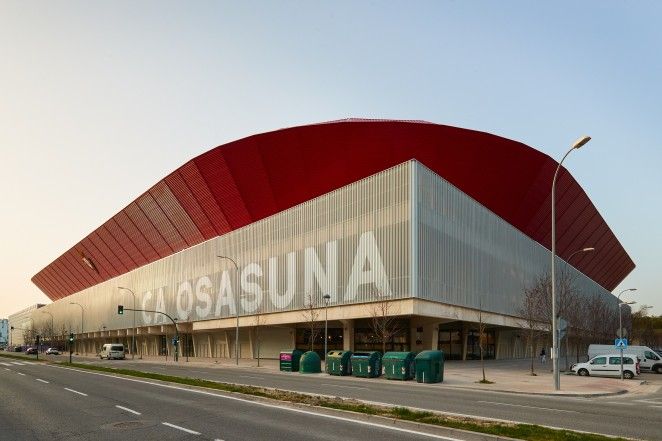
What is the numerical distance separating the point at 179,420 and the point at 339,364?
22861mm

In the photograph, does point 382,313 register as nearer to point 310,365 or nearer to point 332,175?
point 310,365

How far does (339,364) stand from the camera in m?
36.0

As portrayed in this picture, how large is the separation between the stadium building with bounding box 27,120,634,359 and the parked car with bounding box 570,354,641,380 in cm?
1020

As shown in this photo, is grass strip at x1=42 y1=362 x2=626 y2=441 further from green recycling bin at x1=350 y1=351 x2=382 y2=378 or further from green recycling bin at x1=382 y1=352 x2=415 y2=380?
green recycling bin at x1=350 y1=351 x2=382 y2=378

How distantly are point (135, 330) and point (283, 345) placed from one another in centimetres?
4309

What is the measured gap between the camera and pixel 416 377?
1236 inches

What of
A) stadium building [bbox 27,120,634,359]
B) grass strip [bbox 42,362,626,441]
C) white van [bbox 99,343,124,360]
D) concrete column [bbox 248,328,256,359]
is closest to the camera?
grass strip [bbox 42,362,626,441]

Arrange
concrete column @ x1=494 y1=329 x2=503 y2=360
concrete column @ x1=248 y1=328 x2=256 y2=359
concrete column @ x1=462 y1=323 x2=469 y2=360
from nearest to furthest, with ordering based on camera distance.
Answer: concrete column @ x1=462 y1=323 x2=469 y2=360 → concrete column @ x1=494 y1=329 x2=503 y2=360 → concrete column @ x1=248 y1=328 x2=256 y2=359

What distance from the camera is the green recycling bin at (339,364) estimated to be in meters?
36.0

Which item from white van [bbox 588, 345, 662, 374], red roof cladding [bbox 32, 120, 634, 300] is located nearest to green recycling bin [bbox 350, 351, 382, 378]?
white van [bbox 588, 345, 662, 374]

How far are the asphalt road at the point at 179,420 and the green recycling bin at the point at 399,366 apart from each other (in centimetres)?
1408

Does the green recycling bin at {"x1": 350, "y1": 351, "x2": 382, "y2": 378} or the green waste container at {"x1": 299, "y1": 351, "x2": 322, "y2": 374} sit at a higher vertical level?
the green recycling bin at {"x1": 350, "y1": 351, "x2": 382, "y2": 378}

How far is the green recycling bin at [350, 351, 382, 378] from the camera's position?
34.1 m

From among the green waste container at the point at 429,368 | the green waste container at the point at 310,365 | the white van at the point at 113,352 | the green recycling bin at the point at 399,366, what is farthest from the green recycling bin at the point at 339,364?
the white van at the point at 113,352
